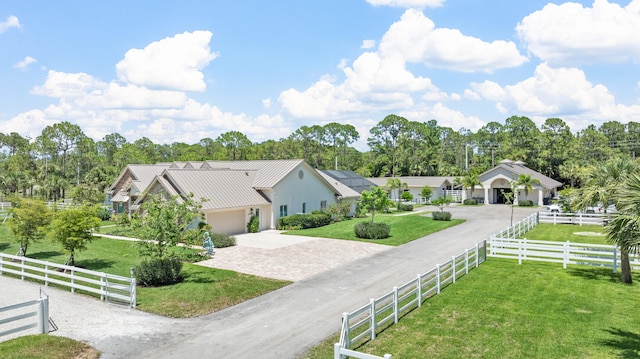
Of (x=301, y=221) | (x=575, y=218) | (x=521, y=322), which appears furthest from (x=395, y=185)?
(x=521, y=322)

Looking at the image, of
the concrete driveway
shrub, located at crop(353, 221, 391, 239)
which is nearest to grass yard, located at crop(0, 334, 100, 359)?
the concrete driveway

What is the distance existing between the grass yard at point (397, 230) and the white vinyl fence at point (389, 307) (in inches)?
370

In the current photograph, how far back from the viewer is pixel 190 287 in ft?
61.4

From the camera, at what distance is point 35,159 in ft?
290

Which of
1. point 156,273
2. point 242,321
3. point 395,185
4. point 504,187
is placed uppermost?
point 395,185

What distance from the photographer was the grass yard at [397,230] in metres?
32.7

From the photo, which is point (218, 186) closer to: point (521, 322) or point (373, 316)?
point (373, 316)

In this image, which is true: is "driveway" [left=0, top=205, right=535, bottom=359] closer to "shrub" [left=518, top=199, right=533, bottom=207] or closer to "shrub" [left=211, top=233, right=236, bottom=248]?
"shrub" [left=211, top=233, right=236, bottom=248]

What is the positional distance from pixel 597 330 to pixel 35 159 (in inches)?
3900

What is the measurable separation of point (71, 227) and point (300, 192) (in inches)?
880

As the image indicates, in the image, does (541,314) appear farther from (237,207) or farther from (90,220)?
(237,207)

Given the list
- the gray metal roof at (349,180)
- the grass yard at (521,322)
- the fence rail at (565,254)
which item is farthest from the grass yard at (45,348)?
the gray metal roof at (349,180)

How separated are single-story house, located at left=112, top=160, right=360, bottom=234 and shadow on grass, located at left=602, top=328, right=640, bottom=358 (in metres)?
23.6

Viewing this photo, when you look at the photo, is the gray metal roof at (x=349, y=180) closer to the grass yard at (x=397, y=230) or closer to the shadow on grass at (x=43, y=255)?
the grass yard at (x=397, y=230)
